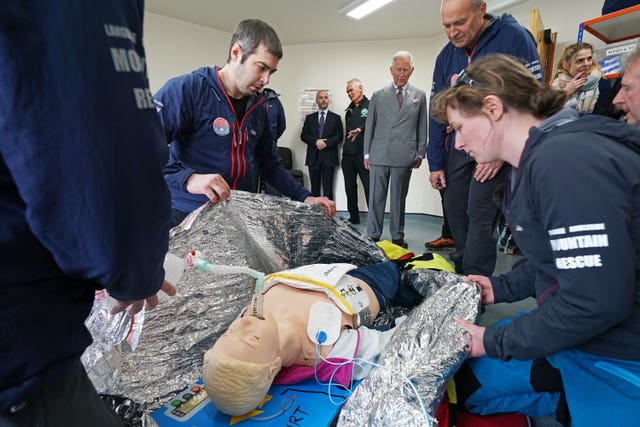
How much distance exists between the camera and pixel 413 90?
3352 millimetres

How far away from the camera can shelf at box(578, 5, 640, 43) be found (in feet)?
7.03

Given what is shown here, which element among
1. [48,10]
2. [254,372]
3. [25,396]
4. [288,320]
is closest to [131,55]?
[48,10]

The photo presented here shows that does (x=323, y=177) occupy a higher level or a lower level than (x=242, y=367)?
lower

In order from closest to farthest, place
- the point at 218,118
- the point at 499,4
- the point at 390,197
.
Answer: the point at 218,118
the point at 390,197
the point at 499,4

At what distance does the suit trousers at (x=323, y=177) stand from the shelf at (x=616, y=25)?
322 cm

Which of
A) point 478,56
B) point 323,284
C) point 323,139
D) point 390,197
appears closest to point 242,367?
point 323,284

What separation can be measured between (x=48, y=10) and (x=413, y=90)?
132 inches

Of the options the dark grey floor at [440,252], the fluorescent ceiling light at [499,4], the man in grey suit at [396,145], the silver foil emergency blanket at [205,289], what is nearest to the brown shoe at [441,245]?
the dark grey floor at [440,252]

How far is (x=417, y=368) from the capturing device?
3.26ft

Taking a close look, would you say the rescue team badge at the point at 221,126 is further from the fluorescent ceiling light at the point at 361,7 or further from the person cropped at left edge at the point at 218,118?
the fluorescent ceiling light at the point at 361,7

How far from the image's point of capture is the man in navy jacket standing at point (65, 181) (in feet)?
1.06

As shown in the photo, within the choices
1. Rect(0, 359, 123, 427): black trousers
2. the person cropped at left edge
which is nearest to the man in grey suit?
the person cropped at left edge

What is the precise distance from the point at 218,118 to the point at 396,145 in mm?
2184

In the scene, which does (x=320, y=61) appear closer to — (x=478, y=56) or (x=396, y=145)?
(x=396, y=145)
